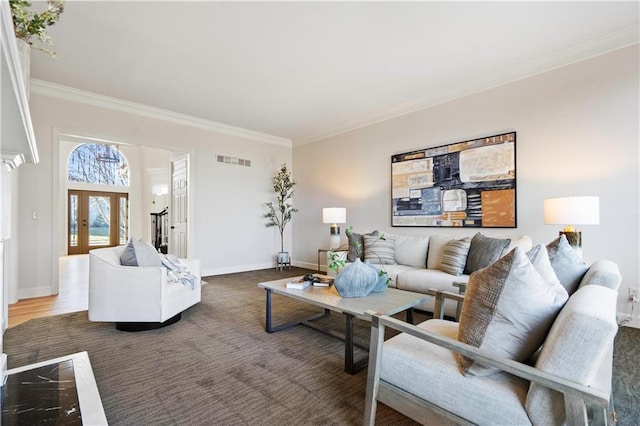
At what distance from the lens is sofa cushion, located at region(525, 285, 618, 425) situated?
88 centimetres

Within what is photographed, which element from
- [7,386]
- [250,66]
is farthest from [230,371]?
[250,66]

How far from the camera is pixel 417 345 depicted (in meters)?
1.42

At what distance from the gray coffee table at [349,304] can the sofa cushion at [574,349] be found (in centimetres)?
86

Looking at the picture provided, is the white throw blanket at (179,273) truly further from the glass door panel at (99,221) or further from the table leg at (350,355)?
the glass door panel at (99,221)

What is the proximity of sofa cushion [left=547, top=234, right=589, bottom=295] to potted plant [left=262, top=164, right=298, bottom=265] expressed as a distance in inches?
199

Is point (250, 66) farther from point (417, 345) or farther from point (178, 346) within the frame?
point (417, 345)

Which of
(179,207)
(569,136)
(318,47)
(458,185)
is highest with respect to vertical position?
(318,47)

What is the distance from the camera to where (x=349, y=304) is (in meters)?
2.15

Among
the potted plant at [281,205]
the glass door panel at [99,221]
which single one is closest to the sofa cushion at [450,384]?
the potted plant at [281,205]

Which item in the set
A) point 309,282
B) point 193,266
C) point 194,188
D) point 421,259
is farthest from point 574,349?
point 194,188

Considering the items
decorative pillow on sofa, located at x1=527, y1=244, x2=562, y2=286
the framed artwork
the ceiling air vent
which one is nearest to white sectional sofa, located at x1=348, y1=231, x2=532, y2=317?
the framed artwork

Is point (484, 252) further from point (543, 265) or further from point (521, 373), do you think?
point (521, 373)

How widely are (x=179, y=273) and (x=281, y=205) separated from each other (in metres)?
A: 3.42

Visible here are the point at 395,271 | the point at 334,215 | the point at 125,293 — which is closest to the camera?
the point at 125,293
